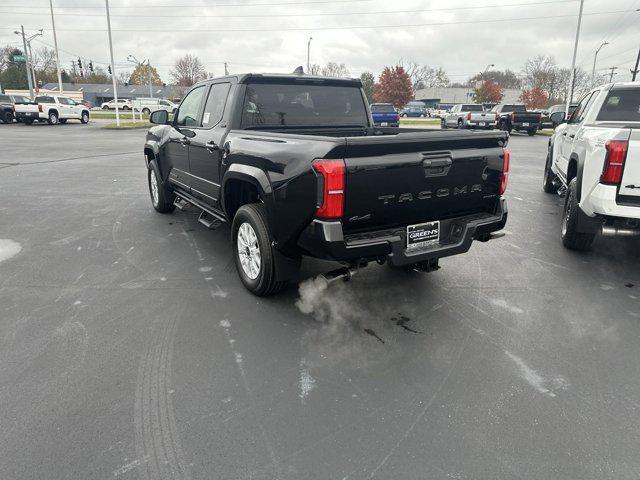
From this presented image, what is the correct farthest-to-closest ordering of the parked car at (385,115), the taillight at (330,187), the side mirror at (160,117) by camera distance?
1. the parked car at (385,115)
2. the side mirror at (160,117)
3. the taillight at (330,187)

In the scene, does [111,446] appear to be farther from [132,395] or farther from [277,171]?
[277,171]

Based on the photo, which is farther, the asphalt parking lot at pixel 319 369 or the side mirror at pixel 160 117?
the side mirror at pixel 160 117

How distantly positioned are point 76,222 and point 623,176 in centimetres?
689

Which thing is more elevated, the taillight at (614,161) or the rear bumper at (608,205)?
the taillight at (614,161)

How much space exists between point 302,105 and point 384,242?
2276 millimetres

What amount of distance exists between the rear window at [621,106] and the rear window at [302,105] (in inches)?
133

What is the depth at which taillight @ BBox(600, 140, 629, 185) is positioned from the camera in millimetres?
4305

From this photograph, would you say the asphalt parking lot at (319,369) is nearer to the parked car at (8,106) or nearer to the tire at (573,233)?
the tire at (573,233)

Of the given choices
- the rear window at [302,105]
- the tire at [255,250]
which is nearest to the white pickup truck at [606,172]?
the rear window at [302,105]

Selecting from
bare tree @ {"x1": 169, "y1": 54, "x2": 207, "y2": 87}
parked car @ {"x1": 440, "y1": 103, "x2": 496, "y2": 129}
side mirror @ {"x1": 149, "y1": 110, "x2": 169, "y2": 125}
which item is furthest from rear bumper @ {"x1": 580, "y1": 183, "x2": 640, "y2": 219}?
bare tree @ {"x1": 169, "y1": 54, "x2": 207, "y2": 87}

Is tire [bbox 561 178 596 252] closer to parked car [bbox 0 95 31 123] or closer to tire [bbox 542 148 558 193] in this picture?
tire [bbox 542 148 558 193]

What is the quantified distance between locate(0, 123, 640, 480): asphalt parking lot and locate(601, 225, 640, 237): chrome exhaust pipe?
0.46 m

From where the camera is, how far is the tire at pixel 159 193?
6.93 meters

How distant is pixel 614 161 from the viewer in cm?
436
